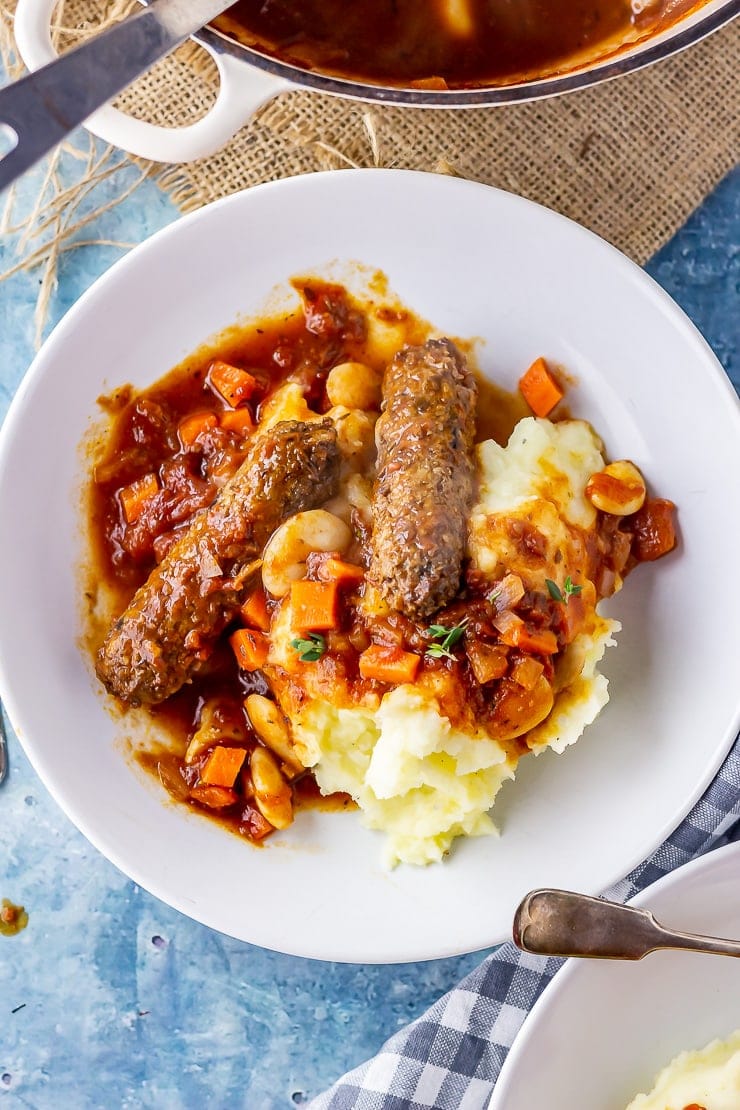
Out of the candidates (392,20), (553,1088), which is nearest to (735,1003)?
(553,1088)

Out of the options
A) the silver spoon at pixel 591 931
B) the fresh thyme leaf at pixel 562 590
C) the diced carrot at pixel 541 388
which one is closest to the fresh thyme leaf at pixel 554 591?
the fresh thyme leaf at pixel 562 590

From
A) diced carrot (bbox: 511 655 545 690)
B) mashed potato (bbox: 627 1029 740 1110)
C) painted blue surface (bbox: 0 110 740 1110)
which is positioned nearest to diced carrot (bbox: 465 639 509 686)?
diced carrot (bbox: 511 655 545 690)

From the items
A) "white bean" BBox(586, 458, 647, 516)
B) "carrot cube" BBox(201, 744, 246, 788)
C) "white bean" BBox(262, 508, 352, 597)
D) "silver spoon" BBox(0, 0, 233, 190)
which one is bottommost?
"carrot cube" BBox(201, 744, 246, 788)

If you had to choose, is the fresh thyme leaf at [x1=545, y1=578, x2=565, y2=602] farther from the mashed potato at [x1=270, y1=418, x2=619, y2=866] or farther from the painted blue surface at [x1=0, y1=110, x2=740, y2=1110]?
the painted blue surface at [x1=0, y1=110, x2=740, y2=1110]

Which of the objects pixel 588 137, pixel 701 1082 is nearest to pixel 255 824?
pixel 701 1082

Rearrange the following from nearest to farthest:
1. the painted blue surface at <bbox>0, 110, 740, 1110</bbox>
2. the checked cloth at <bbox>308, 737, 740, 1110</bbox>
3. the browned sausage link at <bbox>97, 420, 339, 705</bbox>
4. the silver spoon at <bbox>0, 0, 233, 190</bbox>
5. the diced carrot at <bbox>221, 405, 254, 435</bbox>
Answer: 1. the silver spoon at <bbox>0, 0, 233, 190</bbox>
2. the browned sausage link at <bbox>97, 420, 339, 705</bbox>
3. the checked cloth at <bbox>308, 737, 740, 1110</bbox>
4. the diced carrot at <bbox>221, 405, 254, 435</bbox>
5. the painted blue surface at <bbox>0, 110, 740, 1110</bbox>

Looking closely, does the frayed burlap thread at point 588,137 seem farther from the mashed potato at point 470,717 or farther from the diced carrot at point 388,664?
the diced carrot at point 388,664
